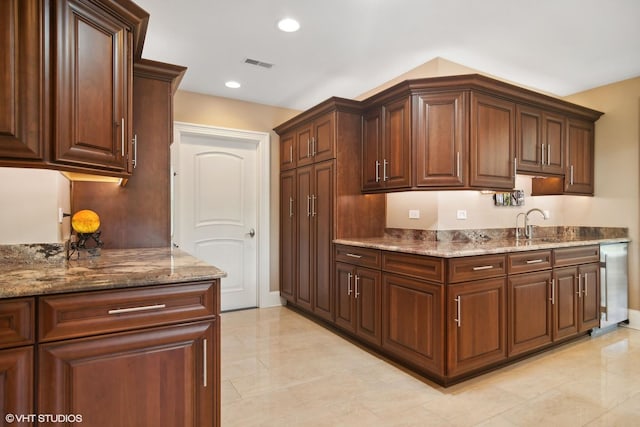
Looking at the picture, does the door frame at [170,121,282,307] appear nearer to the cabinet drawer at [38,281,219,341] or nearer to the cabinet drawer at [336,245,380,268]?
the cabinet drawer at [336,245,380,268]

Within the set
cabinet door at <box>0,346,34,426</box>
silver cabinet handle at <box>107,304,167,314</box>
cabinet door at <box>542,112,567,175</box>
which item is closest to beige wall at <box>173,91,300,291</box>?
cabinet door at <box>542,112,567,175</box>

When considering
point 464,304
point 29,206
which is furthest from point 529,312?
point 29,206

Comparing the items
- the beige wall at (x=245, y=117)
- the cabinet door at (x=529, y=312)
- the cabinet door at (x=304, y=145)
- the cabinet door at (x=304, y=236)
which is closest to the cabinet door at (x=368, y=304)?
the cabinet door at (x=304, y=236)

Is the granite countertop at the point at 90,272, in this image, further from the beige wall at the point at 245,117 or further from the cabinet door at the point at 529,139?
the cabinet door at the point at 529,139

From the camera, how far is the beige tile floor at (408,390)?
212 centimetres

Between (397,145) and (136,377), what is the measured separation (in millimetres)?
2676

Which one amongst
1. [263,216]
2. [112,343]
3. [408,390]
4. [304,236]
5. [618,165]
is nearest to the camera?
[112,343]

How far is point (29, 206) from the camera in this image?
1.90m

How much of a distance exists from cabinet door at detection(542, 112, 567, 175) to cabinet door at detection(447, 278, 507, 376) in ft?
5.45

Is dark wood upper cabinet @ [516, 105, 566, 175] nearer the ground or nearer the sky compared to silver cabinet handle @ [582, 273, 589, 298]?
nearer the sky

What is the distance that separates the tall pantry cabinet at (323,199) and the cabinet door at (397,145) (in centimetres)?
40

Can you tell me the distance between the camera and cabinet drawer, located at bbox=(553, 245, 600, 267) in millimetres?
3129

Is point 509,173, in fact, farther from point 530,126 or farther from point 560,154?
point 560,154

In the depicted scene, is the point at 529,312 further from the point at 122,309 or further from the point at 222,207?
the point at 222,207
